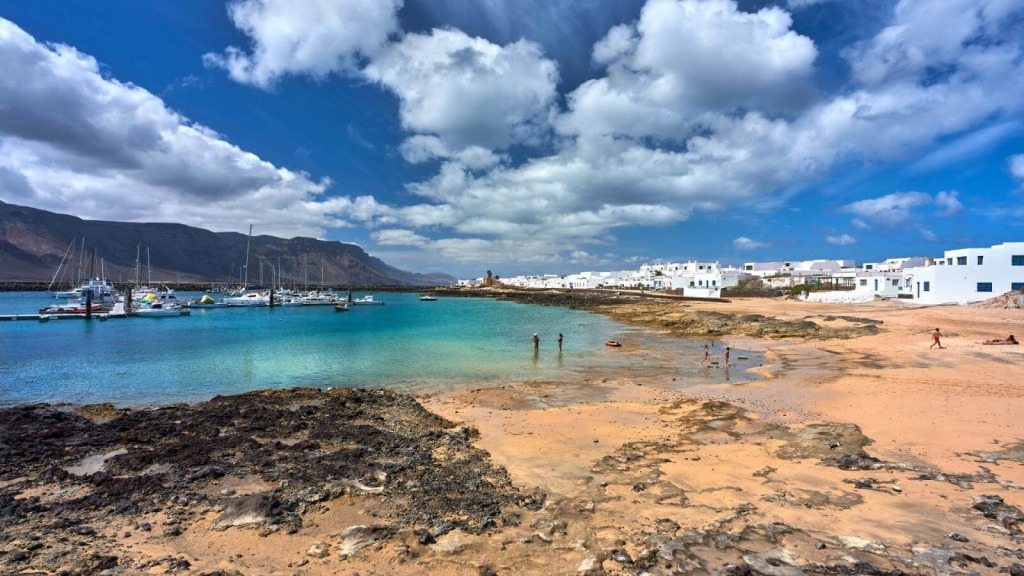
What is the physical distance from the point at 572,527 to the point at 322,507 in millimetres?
4284

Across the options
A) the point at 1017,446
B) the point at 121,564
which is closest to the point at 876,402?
the point at 1017,446

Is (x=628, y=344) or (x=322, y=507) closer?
(x=322, y=507)

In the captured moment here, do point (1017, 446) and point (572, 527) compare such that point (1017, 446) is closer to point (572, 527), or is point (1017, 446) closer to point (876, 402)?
point (876, 402)

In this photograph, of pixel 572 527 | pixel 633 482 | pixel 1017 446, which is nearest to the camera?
pixel 572 527

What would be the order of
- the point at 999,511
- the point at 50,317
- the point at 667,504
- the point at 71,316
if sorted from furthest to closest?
the point at 71,316 → the point at 50,317 → the point at 667,504 → the point at 999,511

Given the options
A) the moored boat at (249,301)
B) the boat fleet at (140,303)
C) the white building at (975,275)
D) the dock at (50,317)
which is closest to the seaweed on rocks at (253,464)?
the dock at (50,317)

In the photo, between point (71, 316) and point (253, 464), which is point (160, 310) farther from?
point (253, 464)

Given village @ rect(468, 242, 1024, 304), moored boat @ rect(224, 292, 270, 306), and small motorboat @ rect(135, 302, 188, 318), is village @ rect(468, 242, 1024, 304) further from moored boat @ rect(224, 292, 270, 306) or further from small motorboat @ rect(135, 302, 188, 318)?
small motorboat @ rect(135, 302, 188, 318)

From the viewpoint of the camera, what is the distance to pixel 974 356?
803 inches

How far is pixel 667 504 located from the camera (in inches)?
295

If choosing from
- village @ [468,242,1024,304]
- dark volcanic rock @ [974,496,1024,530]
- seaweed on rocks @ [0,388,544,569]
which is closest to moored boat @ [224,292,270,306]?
seaweed on rocks @ [0,388,544,569]

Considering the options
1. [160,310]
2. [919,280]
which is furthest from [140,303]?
[919,280]

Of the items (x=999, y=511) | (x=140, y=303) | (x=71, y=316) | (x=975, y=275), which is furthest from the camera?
(x=140, y=303)

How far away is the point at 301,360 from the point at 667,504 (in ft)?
80.5
